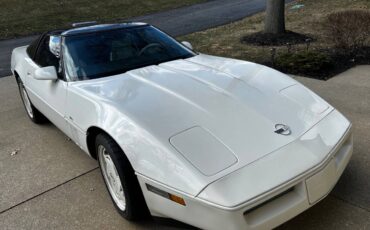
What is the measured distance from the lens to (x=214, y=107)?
2812 millimetres

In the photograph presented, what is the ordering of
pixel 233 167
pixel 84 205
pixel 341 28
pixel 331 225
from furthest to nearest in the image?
pixel 341 28 → pixel 84 205 → pixel 331 225 → pixel 233 167

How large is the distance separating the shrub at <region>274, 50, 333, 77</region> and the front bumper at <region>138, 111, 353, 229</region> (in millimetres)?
3654

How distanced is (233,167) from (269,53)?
544 centimetres

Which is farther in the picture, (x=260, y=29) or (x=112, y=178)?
(x=260, y=29)

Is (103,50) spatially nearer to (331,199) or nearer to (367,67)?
(331,199)

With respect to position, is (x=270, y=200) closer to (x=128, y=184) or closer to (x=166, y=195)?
(x=166, y=195)

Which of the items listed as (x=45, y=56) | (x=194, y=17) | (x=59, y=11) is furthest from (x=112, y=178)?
(x=59, y=11)

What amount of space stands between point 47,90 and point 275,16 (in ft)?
19.6

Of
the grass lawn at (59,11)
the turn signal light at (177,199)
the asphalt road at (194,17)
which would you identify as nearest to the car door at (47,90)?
the turn signal light at (177,199)

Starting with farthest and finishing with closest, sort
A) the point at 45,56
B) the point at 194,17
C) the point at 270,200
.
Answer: the point at 194,17
the point at 45,56
the point at 270,200

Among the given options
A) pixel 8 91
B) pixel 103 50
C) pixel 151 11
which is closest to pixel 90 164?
pixel 103 50

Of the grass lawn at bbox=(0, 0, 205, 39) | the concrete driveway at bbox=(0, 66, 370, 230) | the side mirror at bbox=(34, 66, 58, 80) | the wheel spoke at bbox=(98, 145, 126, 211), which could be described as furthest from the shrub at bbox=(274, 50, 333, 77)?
the grass lawn at bbox=(0, 0, 205, 39)

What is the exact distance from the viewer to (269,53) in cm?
731

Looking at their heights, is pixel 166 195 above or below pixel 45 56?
below
